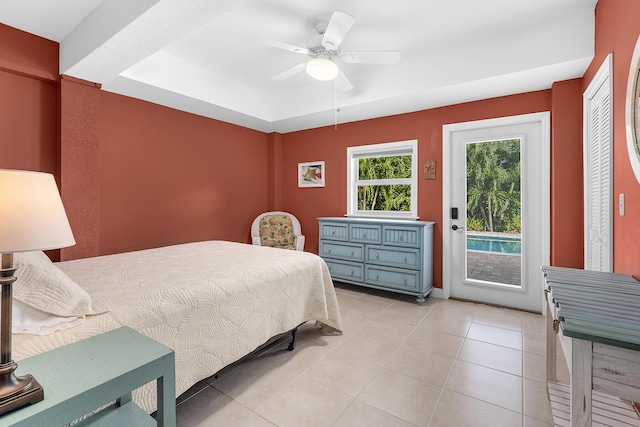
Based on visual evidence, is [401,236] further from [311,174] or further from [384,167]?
[311,174]

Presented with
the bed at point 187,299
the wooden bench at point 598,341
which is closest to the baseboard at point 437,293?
the bed at point 187,299

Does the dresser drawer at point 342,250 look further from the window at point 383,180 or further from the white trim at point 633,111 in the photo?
the white trim at point 633,111

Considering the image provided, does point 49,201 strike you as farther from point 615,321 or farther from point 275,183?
point 275,183

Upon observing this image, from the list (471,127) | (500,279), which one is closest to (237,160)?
(471,127)

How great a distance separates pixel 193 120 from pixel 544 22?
387cm

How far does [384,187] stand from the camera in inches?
168

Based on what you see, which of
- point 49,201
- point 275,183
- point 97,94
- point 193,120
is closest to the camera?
point 49,201

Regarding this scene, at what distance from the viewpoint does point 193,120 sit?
13.1 feet

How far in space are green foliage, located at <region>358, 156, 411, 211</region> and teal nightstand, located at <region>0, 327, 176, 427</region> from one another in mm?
3495

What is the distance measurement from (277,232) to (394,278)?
189cm

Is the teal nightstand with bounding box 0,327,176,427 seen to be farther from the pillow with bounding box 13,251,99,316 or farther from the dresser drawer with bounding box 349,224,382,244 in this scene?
the dresser drawer with bounding box 349,224,382,244

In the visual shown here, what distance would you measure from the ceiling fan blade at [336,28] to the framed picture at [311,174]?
234 centimetres

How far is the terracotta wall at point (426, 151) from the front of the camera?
284 centimetres

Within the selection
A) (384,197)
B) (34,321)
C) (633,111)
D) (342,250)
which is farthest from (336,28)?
(342,250)
